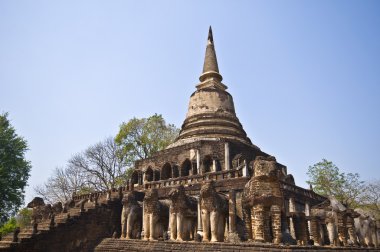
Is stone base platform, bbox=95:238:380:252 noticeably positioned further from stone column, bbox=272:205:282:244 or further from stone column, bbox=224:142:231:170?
stone column, bbox=224:142:231:170

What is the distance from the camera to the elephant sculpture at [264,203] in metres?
8.84

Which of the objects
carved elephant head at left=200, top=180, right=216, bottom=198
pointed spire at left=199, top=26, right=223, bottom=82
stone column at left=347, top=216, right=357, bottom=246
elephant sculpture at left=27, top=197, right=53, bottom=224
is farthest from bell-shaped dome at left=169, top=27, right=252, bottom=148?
stone column at left=347, top=216, right=357, bottom=246

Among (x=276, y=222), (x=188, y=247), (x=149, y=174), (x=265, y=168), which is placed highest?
(x=149, y=174)

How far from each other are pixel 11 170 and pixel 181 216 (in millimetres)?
17960

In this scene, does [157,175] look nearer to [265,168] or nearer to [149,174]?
[149,174]

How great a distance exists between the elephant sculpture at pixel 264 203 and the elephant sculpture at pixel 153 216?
169 inches

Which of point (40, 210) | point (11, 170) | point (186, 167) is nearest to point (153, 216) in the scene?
point (186, 167)

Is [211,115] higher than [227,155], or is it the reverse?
[211,115]

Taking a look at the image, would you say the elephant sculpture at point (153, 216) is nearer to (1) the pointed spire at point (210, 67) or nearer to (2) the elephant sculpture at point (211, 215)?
(2) the elephant sculpture at point (211, 215)

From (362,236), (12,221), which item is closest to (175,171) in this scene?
(362,236)

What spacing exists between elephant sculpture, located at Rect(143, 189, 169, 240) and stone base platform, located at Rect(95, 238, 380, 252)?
2.74 ft

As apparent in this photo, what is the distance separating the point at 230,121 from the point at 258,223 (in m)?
14.2

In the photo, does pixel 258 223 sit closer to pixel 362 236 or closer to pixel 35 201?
pixel 362 236

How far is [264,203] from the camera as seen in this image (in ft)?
29.6
